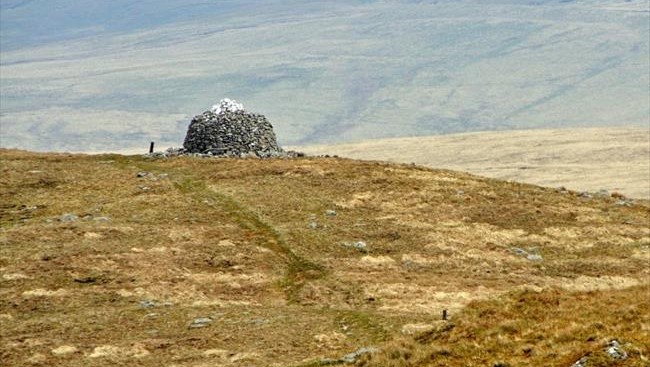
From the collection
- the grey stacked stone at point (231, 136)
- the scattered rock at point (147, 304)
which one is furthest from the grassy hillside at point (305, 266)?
the grey stacked stone at point (231, 136)

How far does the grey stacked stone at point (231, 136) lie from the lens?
79312mm

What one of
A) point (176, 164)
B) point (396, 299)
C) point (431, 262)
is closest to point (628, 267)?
point (431, 262)

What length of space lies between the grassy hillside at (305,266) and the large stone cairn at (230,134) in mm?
4530

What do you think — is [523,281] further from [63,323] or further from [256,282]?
[63,323]

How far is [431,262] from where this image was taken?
51062mm

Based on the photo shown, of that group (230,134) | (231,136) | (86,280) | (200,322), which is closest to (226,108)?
(230,134)

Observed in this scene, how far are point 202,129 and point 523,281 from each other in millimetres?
40281

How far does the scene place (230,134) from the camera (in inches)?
3142

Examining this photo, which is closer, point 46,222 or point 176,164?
point 46,222

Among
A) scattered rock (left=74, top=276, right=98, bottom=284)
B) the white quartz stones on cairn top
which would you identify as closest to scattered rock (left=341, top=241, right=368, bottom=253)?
scattered rock (left=74, top=276, right=98, bottom=284)

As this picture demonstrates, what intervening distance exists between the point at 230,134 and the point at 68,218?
24.5 meters

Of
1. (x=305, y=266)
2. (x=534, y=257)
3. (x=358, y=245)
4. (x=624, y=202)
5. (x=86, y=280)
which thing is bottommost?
(x=624, y=202)

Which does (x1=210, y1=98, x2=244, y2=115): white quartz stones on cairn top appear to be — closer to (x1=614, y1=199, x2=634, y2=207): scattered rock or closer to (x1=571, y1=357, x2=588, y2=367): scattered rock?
(x1=614, y1=199, x2=634, y2=207): scattered rock

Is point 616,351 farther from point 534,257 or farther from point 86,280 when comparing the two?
point 86,280
